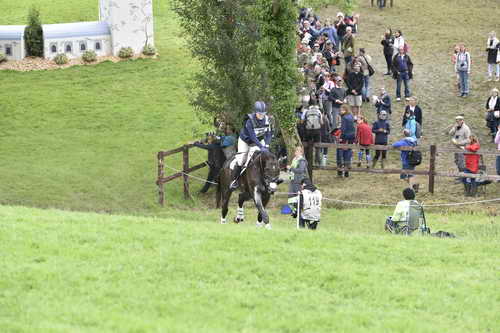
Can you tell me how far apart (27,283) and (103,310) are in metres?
1.98

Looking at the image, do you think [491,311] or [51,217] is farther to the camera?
[51,217]

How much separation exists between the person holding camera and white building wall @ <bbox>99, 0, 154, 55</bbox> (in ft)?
49.3

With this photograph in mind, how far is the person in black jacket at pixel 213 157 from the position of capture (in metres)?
31.9

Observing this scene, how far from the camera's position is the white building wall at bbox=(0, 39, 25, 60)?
46.3 meters

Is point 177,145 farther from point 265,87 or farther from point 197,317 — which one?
point 197,317

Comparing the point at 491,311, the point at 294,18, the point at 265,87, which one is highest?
the point at 294,18

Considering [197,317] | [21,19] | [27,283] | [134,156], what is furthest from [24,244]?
[21,19]

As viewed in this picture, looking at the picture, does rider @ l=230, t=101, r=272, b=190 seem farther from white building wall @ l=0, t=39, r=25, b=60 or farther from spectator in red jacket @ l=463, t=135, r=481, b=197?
white building wall @ l=0, t=39, r=25, b=60

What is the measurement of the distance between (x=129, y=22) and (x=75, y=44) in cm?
271

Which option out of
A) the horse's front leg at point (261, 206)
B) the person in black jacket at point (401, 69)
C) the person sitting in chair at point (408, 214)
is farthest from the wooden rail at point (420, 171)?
the person in black jacket at point (401, 69)

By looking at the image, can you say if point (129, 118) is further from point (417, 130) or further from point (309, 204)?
point (309, 204)

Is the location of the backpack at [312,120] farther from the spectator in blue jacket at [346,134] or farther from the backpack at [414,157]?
the backpack at [414,157]

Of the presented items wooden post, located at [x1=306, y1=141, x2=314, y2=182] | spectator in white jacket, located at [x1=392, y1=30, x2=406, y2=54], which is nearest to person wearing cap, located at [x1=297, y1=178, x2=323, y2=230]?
wooden post, located at [x1=306, y1=141, x2=314, y2=182]

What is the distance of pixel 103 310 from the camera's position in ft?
50.3
